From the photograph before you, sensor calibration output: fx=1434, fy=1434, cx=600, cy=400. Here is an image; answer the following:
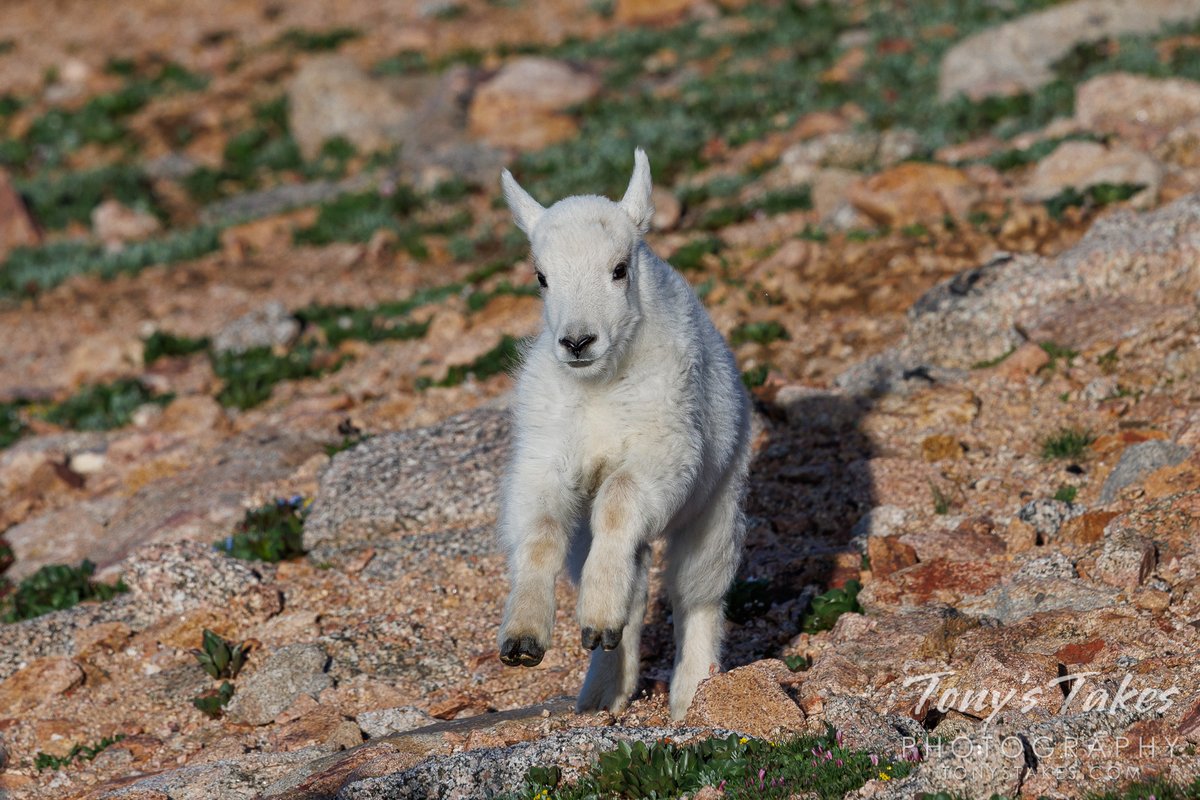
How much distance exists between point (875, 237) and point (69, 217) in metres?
15.4

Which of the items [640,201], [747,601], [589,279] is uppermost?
[640,201]

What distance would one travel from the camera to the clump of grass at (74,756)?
8.70 m

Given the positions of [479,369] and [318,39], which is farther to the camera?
[318,39]

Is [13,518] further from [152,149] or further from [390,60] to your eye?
[390,60]

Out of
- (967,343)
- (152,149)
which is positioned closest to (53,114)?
(152,149)

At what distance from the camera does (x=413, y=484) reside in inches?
445

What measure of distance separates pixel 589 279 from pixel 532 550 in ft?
4.44

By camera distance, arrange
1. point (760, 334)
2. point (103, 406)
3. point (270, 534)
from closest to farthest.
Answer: point (270, 534)
point (760, 334)
point (103, 406)

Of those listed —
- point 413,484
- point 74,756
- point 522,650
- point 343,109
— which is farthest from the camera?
point 343,109

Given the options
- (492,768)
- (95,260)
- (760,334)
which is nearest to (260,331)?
(95,260)

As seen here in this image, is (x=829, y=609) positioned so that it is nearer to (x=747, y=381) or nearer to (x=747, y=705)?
(x=747, y=705)

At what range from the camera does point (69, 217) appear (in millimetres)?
24859

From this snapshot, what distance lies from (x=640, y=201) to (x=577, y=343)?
140 centimetres

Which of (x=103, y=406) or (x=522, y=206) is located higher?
(x=522, y=206)
